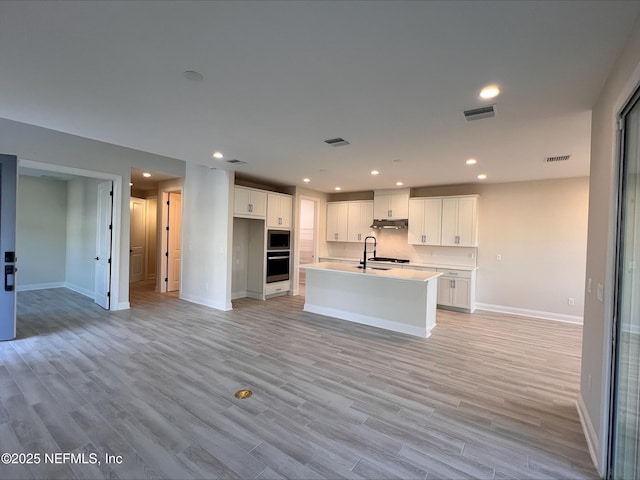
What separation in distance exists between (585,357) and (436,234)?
4125mm

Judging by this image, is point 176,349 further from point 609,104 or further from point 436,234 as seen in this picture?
point 436,234

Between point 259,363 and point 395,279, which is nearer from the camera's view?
point 259,363

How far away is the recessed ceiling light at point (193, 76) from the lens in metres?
2.12

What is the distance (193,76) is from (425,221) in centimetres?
550

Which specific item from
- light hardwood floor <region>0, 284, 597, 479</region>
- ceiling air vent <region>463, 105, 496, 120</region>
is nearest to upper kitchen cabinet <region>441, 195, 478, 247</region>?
light hardwood floor <region>0, 284, 597, 479</region>

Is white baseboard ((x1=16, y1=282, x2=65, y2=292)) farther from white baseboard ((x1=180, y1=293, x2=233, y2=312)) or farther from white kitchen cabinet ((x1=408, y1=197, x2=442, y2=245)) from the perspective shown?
white kitchen cabinet ((x1=408, y1=197, x2=442, y2=245))

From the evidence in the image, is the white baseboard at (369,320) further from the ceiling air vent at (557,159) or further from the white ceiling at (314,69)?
the ceiling air vent at (557,159)

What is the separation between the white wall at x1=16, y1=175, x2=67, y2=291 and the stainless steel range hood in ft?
26.1

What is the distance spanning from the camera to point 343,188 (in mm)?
7281

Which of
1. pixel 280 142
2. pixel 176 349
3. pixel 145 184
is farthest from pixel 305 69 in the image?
pixel 145 184

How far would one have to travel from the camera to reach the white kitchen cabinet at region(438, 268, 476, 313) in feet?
18.9

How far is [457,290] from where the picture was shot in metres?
5.84

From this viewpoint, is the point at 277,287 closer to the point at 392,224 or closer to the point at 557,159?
the point at 392,224

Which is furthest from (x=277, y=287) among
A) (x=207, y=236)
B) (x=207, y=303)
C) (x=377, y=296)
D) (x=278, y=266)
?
(x=377, y=296)
